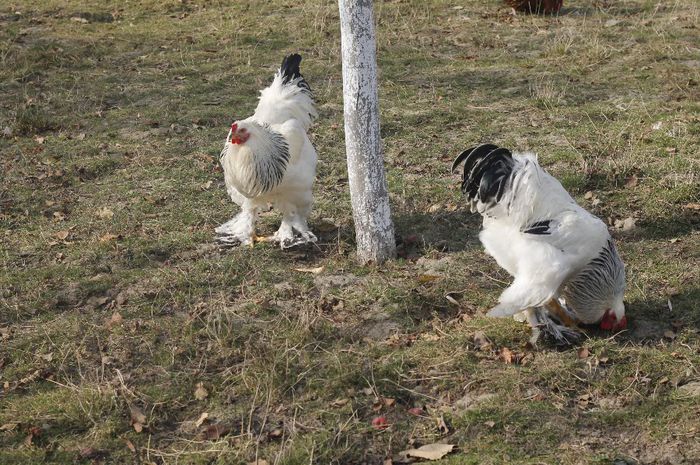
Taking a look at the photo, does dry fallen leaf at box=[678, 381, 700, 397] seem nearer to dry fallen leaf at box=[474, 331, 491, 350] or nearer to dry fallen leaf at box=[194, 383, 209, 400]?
dry fallen leaf at box=[474, 331, 491, 350]

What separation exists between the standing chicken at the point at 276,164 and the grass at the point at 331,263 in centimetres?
25

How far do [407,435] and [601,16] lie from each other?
890 centimetres

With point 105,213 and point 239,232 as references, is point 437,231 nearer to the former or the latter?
point 239,232

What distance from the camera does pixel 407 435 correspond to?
14.9 feet

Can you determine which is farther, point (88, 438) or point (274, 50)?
point (274, 50)

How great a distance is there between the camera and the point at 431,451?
4.37 m

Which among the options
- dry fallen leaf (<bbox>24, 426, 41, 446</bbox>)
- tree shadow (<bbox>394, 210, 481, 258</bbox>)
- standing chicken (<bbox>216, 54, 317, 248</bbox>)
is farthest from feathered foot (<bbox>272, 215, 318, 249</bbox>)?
dry fallen leaf (<bbox>24, 426, 41, 446</bbox>)

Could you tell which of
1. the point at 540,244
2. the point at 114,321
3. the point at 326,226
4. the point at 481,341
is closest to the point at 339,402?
the point at 481,341

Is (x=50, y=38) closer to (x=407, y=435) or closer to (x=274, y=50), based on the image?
(x=274, y=50)

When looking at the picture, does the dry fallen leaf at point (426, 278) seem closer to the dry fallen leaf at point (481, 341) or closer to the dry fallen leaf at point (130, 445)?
the dry fallen leaf at point (481, 341)

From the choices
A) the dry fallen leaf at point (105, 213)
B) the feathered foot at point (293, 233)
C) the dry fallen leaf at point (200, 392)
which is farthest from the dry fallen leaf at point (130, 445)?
the dry fallen leaf at point (105, 213)

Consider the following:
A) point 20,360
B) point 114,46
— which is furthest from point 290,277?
point 114,46

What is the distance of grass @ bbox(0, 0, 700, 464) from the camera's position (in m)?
4.61

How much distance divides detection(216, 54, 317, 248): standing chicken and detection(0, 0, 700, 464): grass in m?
0.25
